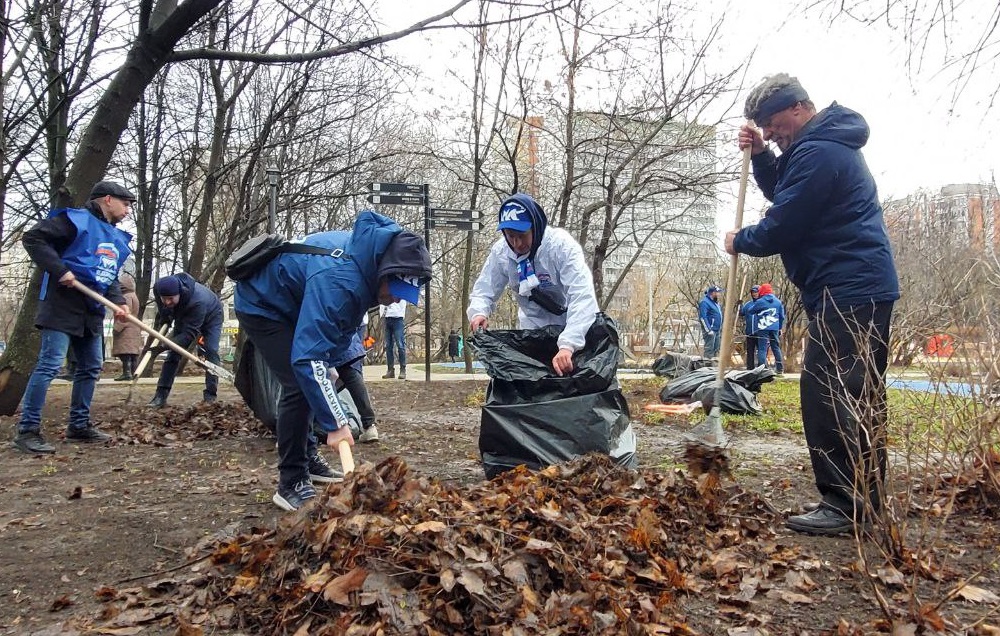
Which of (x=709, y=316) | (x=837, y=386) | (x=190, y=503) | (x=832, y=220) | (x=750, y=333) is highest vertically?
(x=832, y=220)

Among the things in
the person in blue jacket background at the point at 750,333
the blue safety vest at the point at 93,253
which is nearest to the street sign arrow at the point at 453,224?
the person in blue jacket background at the point at 750,333

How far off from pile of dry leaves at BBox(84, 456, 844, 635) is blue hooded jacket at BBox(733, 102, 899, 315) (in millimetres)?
1093

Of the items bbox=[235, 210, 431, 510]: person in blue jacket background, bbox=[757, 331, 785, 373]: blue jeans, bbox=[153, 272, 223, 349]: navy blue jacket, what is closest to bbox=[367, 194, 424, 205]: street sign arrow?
bbox=[153, 272, 223, 349]: navy blue jacket

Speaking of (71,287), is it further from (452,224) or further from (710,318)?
(710,318)

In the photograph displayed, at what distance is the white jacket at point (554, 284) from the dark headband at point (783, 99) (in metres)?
1.10

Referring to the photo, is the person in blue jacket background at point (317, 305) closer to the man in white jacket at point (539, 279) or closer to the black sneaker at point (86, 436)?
the man in white jacket at point (539, 279)

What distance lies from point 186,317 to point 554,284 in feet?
16.1

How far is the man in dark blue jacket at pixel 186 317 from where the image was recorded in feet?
23.0

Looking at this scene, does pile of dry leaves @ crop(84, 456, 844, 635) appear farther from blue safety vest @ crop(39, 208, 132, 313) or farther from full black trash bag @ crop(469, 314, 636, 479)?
blue safety vest @ crop(39, 208, 132, 313)

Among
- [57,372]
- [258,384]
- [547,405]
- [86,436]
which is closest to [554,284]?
[547,405]

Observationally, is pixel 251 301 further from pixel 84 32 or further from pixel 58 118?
pixel 58 118

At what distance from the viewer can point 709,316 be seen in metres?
13.5

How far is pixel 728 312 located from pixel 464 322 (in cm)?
1245

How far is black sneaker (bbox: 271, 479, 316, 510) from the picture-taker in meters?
3.42
